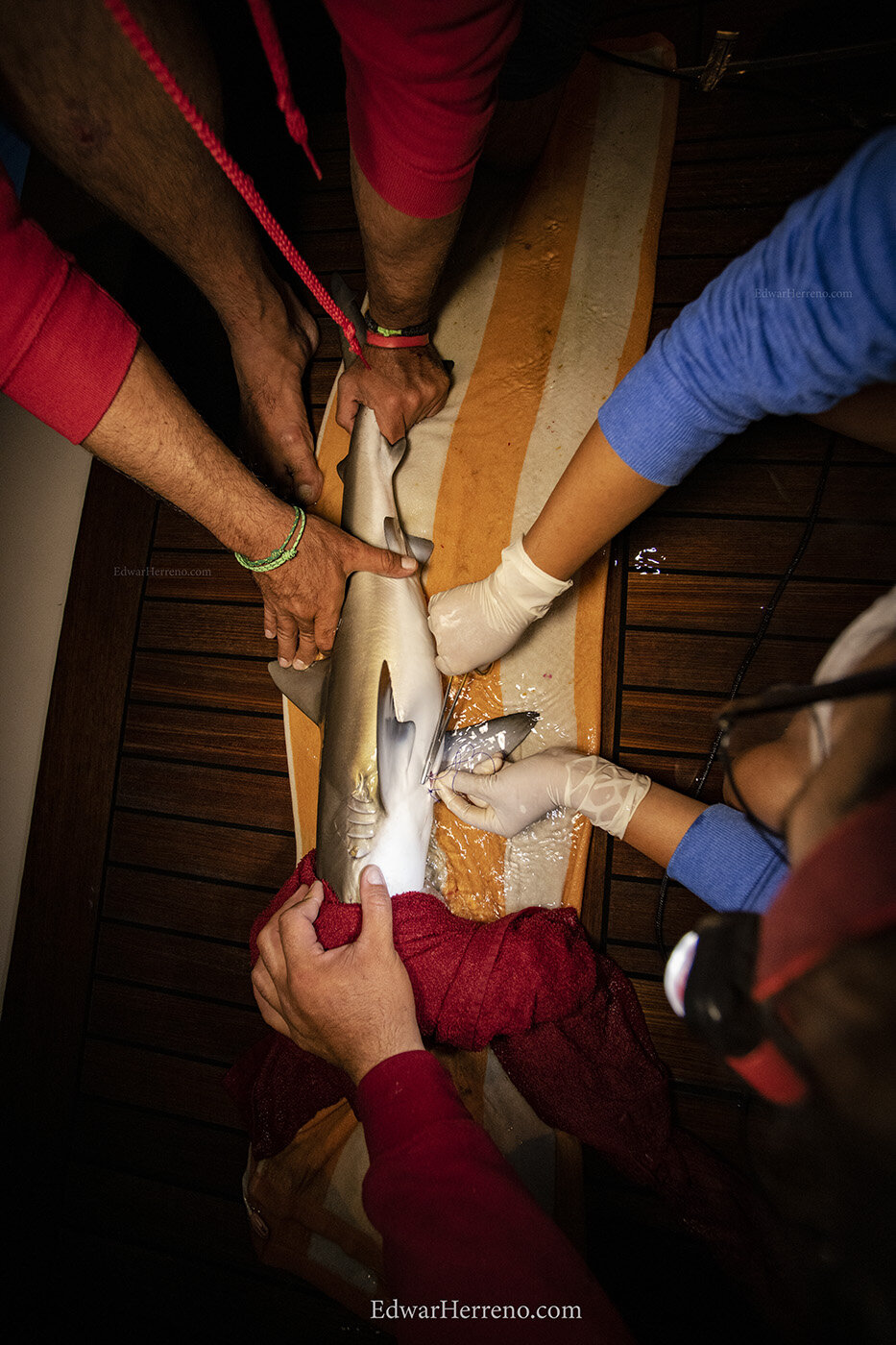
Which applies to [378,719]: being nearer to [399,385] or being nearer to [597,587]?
[597,587]

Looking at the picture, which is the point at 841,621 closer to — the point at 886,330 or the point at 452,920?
the point at 886,330

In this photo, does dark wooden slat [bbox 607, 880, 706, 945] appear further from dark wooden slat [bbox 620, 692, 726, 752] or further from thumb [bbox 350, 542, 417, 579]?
thumb [bbox 350, 542, 417, 579]

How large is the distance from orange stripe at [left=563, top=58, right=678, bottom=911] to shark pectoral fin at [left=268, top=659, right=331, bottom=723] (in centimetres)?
71

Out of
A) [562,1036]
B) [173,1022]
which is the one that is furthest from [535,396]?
[173,1022]

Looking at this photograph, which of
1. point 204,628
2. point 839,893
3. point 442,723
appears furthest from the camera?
point 204,628

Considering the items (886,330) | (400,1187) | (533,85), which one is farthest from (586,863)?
(533,85)

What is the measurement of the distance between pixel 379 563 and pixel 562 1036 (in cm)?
124

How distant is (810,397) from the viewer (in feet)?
2.75

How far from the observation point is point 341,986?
1.25 meters

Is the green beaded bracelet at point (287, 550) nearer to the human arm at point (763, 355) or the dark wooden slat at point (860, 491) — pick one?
the human arm at point (763, 355)

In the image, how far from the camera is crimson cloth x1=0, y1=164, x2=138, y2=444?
1.02 metres

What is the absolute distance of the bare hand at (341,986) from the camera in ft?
3.87

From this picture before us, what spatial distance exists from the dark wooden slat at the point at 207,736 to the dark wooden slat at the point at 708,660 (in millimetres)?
1109

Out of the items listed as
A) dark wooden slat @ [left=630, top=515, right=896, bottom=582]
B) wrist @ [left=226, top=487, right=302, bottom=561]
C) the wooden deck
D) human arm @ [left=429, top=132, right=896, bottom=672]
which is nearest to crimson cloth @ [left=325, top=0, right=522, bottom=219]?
human arm @ [left=429, top=132, right=896, bottom=672]
